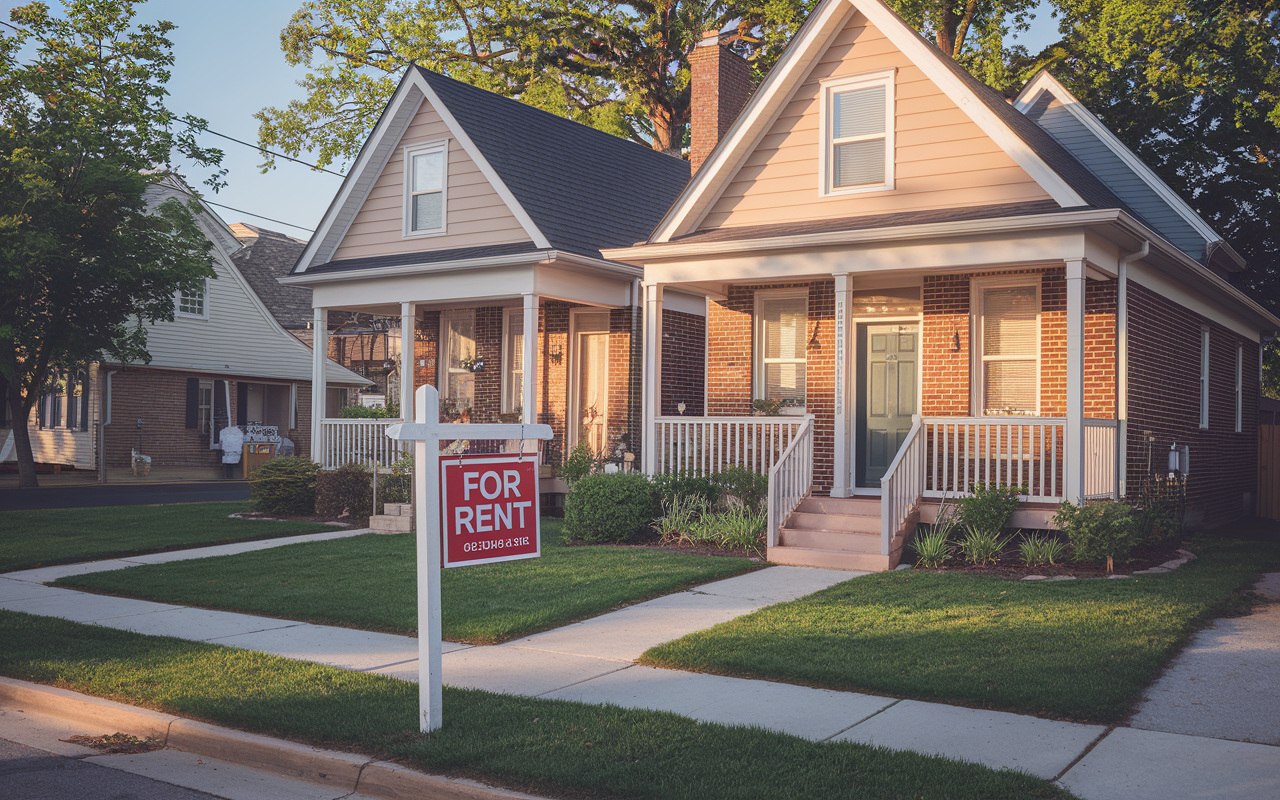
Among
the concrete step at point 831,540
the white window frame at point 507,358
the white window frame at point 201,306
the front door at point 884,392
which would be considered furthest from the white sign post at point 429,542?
the white window frame at point 201,306

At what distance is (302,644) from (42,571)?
5.73 meters

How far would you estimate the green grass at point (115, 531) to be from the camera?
12.9 meters

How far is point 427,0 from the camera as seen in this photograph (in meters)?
31.6

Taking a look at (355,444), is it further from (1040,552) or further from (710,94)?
(1040,552)

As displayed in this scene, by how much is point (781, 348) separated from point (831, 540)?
4.11 meters

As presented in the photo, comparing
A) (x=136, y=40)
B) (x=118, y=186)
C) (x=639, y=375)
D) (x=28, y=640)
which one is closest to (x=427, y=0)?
(x=136, y=40)

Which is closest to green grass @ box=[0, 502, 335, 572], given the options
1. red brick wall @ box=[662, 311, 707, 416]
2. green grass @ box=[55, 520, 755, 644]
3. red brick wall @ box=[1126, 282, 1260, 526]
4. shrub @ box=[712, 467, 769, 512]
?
green grass @ box=[55, 520, 755, 644]

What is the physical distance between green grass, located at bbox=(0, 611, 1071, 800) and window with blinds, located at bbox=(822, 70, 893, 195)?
9.41m

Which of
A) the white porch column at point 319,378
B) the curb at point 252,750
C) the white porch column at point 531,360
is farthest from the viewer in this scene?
the white porch column at point 319,378

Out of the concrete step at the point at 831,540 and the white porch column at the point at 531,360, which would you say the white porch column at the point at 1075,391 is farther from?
the white porch column at the point at 531,360

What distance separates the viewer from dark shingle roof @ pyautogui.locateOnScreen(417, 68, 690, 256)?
16.5 m

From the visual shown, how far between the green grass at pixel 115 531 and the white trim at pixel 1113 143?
13.7m

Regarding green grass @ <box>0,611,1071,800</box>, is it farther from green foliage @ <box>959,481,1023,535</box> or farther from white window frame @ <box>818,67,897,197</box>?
white window frame @ <box>818,67,897,197</box>

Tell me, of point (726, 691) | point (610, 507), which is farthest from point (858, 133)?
point (726, 691)
